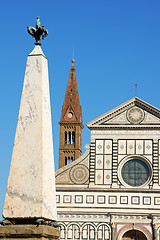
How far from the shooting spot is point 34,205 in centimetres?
741

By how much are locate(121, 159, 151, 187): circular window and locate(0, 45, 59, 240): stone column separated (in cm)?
1885

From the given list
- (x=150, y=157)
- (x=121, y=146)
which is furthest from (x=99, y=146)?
(x=150, y=157)

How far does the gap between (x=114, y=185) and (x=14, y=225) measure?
63.1 feet

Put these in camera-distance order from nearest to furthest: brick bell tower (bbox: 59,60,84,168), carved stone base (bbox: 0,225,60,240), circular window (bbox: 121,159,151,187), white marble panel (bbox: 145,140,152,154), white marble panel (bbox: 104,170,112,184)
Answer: carved stone base (bbox: 0,225,60,240), circular window (bbox: 121,159,151,187), white marble panel (bbox: 104,170,112,184), white marble panel (bbox: 145,140,152,154), brick bell tower (bbox: 59,60,84,168)

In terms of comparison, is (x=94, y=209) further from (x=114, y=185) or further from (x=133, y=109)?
(x=133, y=109)

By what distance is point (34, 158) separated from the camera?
7.63 meters

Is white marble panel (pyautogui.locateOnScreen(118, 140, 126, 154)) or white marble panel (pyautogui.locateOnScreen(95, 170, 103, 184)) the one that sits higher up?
white marble panel (pyautogui.locateOnScreen(118, 140, 126, 154))

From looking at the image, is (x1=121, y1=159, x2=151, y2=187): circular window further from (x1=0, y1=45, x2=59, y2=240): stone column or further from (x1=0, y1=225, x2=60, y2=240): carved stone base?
(x1=0, y1=225, x2=60, y2=240): carved stone base

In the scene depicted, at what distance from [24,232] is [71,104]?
33.7 metres

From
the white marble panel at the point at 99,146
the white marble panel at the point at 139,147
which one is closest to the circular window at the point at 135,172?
the white marble panel at the point at 139,147

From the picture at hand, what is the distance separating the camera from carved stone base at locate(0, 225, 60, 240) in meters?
7.29

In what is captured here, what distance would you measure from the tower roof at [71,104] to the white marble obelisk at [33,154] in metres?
32.5

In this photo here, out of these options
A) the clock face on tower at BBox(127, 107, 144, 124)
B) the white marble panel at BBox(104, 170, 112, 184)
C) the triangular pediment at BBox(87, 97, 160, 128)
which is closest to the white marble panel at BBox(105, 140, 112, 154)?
the triangular pediment at BBox(87, 97, 160, 128)

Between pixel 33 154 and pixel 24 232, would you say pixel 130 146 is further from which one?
pixel 24 232
